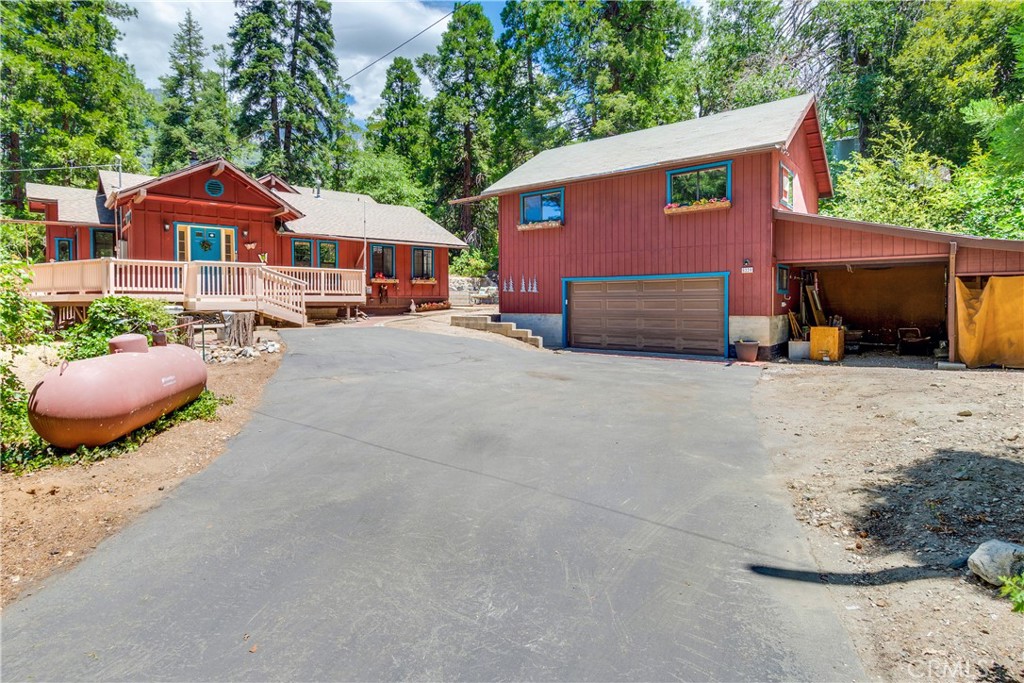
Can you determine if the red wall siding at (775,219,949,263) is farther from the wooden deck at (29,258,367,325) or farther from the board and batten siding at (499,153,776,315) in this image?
the wooden deck at (29,258,367,325)

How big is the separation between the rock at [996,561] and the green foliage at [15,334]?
8380mm

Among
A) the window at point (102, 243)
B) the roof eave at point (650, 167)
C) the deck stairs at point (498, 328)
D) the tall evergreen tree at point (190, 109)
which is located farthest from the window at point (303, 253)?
the tall evergreen tree at point (190, 109)

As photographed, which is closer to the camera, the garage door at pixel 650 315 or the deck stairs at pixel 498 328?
the garage door at pixel 650 315

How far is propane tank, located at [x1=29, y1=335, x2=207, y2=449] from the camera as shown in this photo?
A: 208 inches

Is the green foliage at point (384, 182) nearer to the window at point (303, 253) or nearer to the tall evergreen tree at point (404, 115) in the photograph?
the tall evergreen tree at point (404, 115)

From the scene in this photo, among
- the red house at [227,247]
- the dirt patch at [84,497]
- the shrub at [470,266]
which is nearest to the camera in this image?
the dirt patch at [84,497]

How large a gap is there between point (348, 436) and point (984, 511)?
19.6 feet

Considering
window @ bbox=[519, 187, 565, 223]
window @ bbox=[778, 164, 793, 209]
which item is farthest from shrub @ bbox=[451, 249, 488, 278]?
window @ bbox=[778, 164, 793, 209]

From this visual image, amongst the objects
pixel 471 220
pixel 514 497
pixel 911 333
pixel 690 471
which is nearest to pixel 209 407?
pixel 514 497

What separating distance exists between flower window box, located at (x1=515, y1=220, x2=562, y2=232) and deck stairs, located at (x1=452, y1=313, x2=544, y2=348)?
3.37 m

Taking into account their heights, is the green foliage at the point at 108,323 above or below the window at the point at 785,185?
below

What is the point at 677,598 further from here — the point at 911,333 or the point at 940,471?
the point at 911,333

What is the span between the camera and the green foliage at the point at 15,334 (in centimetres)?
540

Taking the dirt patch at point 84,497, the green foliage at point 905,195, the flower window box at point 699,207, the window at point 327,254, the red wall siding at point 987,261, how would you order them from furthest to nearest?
the window at point 327,254 → the green foliage at point 905,195 → the flower window box at point 699,207 → the red wall siding at point 987,261 → the dirt patch at point 84,497
